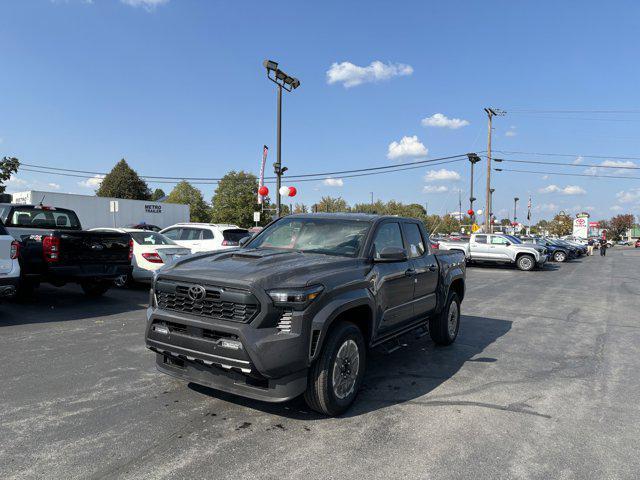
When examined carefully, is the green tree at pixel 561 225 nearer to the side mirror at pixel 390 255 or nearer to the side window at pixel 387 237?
the side window at pixel 387 237

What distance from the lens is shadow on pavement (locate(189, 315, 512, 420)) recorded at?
4.17 metres

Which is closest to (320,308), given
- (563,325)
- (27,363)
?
(27,363)

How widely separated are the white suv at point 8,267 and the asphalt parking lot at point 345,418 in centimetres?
75

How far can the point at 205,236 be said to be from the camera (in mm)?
13062

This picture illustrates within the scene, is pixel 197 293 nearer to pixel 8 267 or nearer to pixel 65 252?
pixel 8 267

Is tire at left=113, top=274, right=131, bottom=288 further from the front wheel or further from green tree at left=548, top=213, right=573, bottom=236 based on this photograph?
green tree at left=548, top=213, right=573, bottom=236

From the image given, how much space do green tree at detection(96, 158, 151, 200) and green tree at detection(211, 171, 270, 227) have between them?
41.0 ft

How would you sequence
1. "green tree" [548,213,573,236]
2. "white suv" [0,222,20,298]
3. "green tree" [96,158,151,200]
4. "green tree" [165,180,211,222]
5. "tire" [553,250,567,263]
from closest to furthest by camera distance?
"white suv" [0,222,20,298], "tire" [553,250,567,263], "green tree" [96,158,151,200], "green tree" [165,180,211,222], "green tree" [548,213,573,236]

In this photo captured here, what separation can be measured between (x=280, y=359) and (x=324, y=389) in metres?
0.57

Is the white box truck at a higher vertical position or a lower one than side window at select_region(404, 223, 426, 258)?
higher

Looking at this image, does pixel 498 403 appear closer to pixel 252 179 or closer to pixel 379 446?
pixel 379 446

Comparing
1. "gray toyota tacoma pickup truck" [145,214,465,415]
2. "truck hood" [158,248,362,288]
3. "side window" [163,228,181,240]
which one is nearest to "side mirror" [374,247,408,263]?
"gray toyota tacoma pickup truck" [145,214,465,415]

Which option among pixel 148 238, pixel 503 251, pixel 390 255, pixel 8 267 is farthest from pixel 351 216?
pixel 503 251

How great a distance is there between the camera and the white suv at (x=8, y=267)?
7.21 metres
